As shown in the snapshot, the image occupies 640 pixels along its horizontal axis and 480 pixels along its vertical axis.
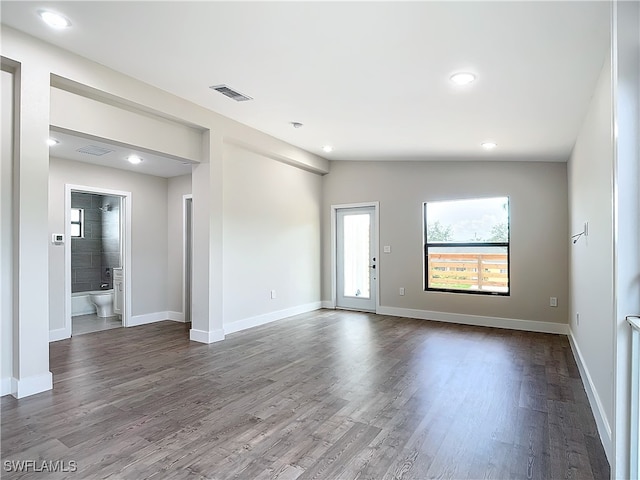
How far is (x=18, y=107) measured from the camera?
289cm

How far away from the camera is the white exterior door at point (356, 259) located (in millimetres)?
6750

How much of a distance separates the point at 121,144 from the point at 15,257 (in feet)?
4.71

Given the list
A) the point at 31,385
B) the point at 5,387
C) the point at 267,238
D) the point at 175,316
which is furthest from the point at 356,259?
the point at 5,387

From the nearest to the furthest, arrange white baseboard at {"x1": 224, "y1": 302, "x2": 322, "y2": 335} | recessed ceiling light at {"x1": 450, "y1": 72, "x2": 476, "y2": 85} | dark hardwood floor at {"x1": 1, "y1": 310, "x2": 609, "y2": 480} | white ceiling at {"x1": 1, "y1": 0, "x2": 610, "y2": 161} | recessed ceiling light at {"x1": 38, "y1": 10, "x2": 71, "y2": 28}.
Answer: dark hardwood floor at {"x1": 1, "y1": 310, "x2": 609, "y2": 480}
white ceiling at {"x1": 1, "y1": 0, "x2": 610, "y2": 161}
recessed ceiling light at {"x1": 38, "y1": 10, "x2": 71, "y2": 28}
recessed ceiling light at {"x1": 450, "y1": 72, "x2": 476, "y2": 85}
white baseboard at {"x1": 224, "y1": 302, "x2": 322, "y2": 335}

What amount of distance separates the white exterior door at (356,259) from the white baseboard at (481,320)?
0.46m

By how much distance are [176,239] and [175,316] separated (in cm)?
127

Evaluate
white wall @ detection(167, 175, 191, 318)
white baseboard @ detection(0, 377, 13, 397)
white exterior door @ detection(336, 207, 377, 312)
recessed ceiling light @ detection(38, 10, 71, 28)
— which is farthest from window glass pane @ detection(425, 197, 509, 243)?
white baseboard @ detection(0, 377, 13, 397)

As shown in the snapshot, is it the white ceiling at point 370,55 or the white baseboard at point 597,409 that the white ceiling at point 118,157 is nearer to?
the white ceiling at point 370,55

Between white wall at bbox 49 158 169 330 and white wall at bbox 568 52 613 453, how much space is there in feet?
18.9

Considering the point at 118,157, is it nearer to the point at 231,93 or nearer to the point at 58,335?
the point at 231,93

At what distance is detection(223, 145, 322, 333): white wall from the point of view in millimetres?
5199

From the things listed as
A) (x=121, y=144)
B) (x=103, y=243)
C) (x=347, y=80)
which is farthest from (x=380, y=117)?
(x=103, y=243)

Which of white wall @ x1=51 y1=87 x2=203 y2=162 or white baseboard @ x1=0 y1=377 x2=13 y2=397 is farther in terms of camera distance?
white wall @ x1=51 y1=87 x2=203 y2=162

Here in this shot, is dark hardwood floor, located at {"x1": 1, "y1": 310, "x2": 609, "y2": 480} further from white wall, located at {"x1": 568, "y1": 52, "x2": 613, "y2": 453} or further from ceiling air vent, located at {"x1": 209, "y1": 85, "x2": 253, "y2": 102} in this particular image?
ceiling air vent, located at {"x1": 209, "y1": 85, "x2": 253, "y2": 102}
